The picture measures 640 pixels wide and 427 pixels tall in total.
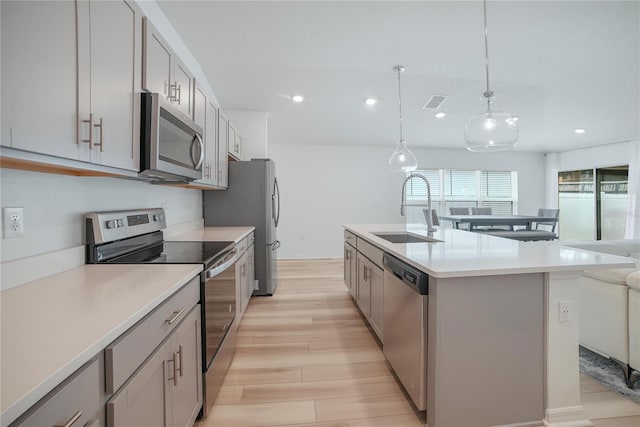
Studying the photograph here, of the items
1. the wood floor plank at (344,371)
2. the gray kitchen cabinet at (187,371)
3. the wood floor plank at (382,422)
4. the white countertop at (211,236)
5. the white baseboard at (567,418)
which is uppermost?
the white countertop at (211,236)

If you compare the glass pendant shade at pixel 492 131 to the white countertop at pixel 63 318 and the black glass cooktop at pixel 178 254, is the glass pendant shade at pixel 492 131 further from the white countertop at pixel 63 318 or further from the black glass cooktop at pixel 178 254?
the white countertop at pixel 63 318

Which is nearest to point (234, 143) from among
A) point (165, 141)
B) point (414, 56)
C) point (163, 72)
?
point (163, 72)

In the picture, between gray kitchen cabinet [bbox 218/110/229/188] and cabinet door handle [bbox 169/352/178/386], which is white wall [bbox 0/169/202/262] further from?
gray kitchen cabinet [bbox 218/110/229/188]

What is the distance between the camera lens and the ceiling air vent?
363 cm

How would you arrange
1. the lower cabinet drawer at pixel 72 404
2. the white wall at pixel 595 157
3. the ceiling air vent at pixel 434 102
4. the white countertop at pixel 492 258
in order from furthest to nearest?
1. the white wall at pixel 595 157
2. the ceiling air vent at pixel 434 102
3. the white countertop at pixel 492 258
4. the lower cabinet drawer at pixel 72 404

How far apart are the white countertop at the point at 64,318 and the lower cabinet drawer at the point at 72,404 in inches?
1.1

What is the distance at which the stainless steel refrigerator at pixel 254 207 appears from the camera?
3.48 meters

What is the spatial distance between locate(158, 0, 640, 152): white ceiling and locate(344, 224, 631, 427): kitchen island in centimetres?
186

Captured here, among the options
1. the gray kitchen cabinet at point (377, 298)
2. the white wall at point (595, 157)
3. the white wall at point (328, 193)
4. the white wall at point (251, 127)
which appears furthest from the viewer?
the white wall at point (328, 193)

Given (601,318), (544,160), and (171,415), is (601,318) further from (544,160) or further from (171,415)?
(544,160)

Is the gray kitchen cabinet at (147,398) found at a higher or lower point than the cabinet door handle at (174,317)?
lower

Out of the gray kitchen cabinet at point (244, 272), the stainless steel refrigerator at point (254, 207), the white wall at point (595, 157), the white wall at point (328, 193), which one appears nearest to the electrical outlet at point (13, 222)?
the gray kitchen cabinet at point (244, 272)

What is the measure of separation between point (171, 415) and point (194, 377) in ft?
0.86

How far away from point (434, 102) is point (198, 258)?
3616mm
